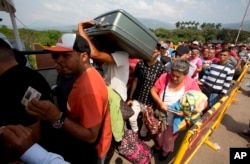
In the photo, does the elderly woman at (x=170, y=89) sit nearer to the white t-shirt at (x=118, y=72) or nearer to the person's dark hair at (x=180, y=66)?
the person's dark hair at (x=180, y=66)

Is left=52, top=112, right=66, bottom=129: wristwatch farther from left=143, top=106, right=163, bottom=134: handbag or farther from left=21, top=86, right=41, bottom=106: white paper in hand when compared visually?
left=143, top=106, right=163, bottom=134: handbag

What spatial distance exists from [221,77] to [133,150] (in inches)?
98.3

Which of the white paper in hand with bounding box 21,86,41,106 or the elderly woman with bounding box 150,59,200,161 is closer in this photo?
the white paper in hand with bounding box 21,86,41,106

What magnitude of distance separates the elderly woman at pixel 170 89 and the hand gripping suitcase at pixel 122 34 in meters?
0.66

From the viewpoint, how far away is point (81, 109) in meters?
1.55

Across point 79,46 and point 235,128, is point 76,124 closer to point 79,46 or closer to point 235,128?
point 79,46

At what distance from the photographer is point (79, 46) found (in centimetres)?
174

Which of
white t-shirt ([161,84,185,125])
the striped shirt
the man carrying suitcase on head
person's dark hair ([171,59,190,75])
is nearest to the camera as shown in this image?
the man carrying suitcase on head

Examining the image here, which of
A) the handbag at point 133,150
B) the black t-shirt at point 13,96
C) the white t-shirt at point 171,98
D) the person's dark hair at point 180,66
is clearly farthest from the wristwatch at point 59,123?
the white t-shirt at point 171,98

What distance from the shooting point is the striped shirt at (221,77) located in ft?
13.8

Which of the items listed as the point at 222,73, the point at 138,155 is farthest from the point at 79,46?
the point at 222,73

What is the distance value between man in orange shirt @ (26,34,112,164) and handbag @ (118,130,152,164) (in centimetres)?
107

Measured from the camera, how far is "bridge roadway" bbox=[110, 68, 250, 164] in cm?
346

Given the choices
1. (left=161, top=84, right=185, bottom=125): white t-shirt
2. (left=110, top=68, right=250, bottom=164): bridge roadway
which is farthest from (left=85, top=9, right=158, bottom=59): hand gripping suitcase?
(left=110, top=68, right=250, bottom=164): bridge roadway
